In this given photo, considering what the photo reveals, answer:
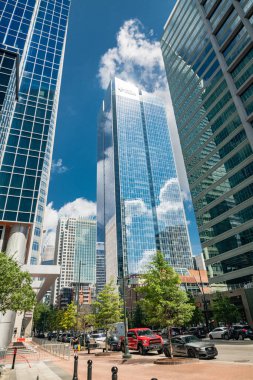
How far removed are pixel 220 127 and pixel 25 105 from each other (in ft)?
145

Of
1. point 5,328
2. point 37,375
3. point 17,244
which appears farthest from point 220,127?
point 37,375

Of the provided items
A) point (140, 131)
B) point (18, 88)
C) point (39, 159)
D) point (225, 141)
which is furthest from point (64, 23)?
point (140, 131)

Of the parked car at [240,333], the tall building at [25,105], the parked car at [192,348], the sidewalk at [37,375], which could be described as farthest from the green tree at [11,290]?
the parked car at [240,333]

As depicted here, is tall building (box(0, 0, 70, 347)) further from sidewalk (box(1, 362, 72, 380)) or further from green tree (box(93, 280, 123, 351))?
sidewalk (box(1, 362, 72, 380))

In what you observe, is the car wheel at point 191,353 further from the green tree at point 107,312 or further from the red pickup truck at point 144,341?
the green tree at point 107,312

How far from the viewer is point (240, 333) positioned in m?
29.5

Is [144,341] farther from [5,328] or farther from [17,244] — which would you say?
[17,244]

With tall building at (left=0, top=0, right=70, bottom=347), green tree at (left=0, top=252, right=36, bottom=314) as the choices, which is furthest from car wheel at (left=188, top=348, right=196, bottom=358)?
tall building at (left=0, top=0, right=70, bottom=347)

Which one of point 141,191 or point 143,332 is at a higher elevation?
point 141,191

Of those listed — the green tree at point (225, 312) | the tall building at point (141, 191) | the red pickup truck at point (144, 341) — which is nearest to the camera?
the red pickup truck at point (144, 341)

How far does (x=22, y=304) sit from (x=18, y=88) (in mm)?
51779

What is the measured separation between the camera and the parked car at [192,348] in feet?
54.3

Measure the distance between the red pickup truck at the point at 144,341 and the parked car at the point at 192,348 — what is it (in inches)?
154

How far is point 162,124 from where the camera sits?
183375mm
